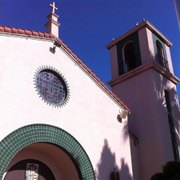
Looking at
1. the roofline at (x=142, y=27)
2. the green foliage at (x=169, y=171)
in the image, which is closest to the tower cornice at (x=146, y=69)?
the roofline at (x=142, y=27)

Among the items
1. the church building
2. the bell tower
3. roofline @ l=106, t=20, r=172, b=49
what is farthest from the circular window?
roofline @ l=106, t=20, r=172, b=49

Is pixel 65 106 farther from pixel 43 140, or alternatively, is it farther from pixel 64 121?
pixel 43 140

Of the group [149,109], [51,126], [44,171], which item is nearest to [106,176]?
[44,171]

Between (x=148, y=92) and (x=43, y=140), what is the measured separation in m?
6.64

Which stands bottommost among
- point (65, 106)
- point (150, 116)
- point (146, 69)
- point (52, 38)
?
point (65, 106)

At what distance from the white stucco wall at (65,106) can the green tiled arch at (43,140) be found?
0.54 ft

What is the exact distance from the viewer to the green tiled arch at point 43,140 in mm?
7605

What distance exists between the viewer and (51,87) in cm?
952

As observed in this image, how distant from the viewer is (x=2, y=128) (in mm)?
7605

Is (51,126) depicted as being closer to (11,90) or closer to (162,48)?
(11,90)

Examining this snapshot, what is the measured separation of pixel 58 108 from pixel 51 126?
0.68m

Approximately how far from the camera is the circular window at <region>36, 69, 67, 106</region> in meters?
9.11

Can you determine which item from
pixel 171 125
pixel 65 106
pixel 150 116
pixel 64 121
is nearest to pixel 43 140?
pixel 64 121

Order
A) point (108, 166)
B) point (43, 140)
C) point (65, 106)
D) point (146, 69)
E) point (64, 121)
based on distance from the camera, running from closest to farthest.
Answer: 1. point (43, 140)
2. point (64, 121)
3. point (65, 106)
4. point (108, 166)
5. point (146, 69)
